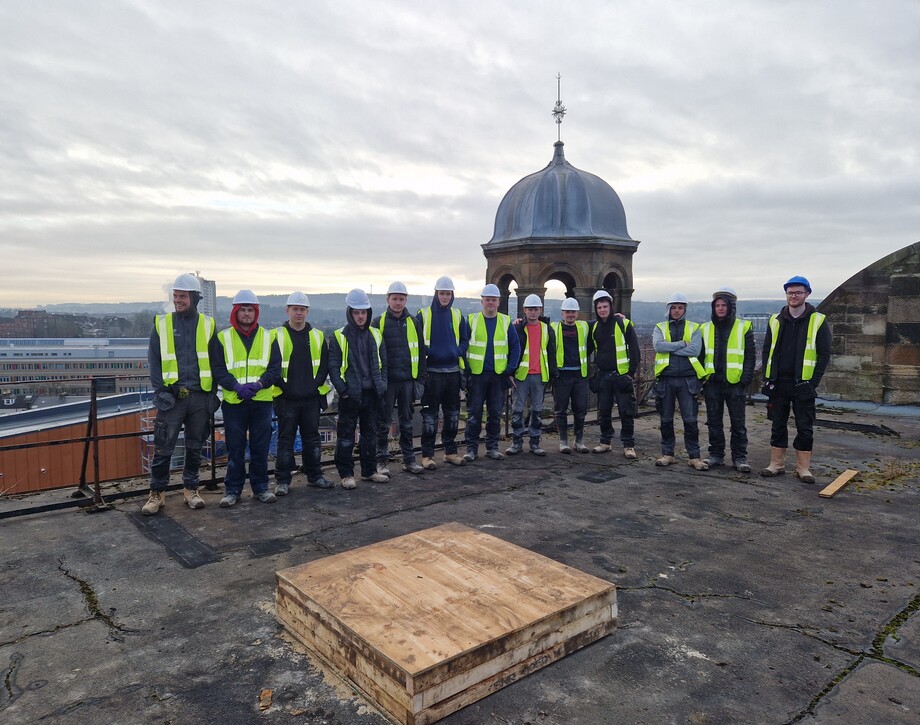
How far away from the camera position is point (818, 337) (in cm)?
648

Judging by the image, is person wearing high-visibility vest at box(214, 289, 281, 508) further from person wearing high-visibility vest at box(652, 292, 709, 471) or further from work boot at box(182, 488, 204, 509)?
person wearing high-visibility vest at box(652, 292, 709, 471)

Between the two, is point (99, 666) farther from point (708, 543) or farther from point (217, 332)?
point (708, 543)

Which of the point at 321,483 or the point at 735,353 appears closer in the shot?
the point at 321,483

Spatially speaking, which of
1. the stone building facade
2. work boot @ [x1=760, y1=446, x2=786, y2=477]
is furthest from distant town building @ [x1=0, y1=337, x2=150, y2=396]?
work boot @ [x1=760, y1=446, x2=786, y2=477]

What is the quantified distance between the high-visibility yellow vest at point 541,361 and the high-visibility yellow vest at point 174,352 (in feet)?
12.5

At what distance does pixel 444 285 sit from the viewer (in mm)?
7234

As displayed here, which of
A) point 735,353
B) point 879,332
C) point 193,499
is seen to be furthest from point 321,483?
point 879,332

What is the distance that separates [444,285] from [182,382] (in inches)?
122

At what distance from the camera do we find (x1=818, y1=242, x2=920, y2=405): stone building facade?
416 inches

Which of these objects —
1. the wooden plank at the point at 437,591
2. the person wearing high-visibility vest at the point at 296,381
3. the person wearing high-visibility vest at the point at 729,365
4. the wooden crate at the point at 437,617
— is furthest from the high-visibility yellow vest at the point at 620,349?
the wooden crate at the point at 437,617

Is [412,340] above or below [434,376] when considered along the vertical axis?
above

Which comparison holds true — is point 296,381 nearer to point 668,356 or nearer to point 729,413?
point 668,356

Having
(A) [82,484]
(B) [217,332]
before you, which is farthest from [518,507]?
(A) [82,484]

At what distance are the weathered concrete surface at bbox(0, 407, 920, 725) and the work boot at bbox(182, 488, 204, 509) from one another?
0.12m
